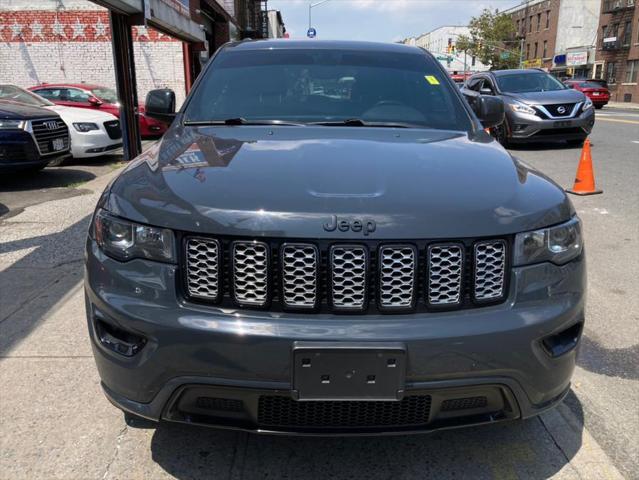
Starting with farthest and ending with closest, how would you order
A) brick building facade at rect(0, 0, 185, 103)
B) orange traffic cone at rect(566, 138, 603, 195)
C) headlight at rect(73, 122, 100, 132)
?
brick building facade at rect(0, 0, 185, 103)
headlight at rect(73, 122, 100, 132)
orange traffic cone at rect(566, 138, 603, 195)

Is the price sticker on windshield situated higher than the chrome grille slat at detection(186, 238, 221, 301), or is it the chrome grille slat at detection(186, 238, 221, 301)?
the price sticker on windshield

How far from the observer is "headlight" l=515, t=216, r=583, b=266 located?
204 cm

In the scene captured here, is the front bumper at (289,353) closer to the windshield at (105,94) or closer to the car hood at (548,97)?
the car hood at (548,97)

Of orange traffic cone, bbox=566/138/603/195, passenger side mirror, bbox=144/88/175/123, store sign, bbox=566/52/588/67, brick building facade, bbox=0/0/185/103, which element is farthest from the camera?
store sign, bbox=566/52/588/67

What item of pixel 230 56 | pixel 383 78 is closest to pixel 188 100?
pixel 230 56

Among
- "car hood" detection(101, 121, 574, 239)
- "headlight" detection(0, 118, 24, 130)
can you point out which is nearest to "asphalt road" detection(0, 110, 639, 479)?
"car hood" detection(101, 121, 574, 239)

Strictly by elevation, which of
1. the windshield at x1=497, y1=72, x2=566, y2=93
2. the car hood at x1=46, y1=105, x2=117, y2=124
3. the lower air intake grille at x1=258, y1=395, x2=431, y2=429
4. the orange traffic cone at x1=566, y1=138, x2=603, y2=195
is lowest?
the orange traffic cone at x1=566, y1=138, x2=603, y2=195

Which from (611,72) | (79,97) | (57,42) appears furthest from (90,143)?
(611,72)

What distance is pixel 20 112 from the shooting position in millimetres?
8031

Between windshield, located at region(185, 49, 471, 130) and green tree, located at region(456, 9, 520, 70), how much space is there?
2878 inches

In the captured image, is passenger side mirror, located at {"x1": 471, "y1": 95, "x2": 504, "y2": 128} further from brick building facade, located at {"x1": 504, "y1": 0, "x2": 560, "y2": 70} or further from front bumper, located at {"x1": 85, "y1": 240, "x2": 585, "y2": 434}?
brick building facade, located at {"x1": 504, "y1": 0, "x2": 560, "y2": 70}

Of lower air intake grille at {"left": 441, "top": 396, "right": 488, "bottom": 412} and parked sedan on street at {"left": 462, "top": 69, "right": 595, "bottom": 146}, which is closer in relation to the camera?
lower air intake grille at {"left": 441, "top": 396, "right": 488, "bottom": 412}

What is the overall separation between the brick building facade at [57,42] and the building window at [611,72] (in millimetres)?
43117

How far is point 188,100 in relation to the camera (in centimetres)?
339
